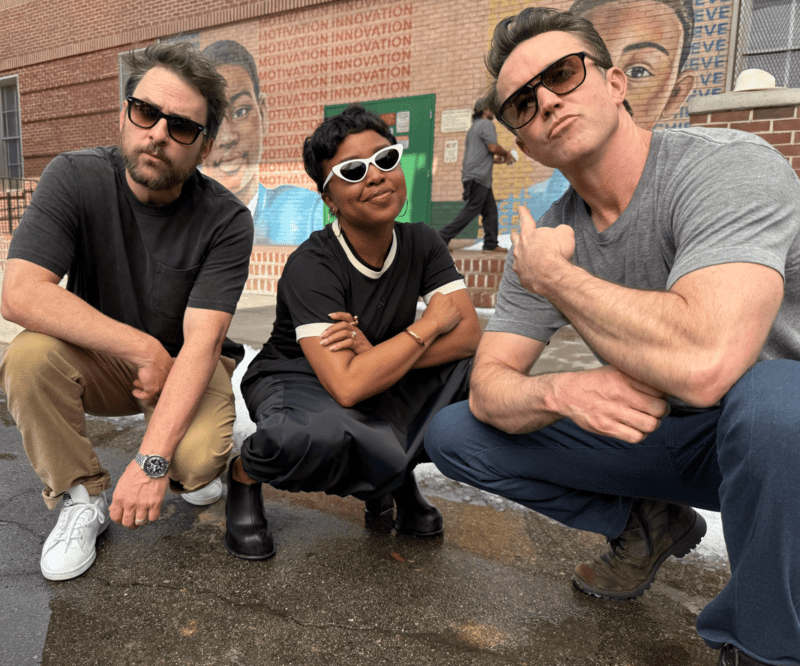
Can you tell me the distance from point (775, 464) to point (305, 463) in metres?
1.22

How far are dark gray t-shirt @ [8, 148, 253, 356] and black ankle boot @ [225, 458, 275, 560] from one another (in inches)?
25.6

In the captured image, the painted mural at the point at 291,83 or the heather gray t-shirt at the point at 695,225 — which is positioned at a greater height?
the painted mural at the point at 291,83

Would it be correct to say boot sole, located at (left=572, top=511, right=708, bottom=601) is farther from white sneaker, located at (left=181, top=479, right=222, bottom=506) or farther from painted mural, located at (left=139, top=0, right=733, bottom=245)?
painted mural, located at (left=139, top=0, right=733, bottom=245)

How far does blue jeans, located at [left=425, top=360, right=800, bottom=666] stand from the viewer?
46.1 inches

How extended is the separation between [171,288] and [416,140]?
8532 millimetres

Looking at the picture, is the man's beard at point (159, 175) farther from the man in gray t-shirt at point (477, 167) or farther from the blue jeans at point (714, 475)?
the man in gray t-shirt at point (477, 167)

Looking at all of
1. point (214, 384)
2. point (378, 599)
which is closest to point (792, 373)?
point (378, 599)

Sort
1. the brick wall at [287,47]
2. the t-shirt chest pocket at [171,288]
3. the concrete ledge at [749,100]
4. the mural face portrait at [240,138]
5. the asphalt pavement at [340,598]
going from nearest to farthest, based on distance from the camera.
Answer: the asphalt pavement at [340,598], the t-shirt chest pocket at [171,288], the concrete ledge at [749,100], the brick wall at [287,47], the mural face portrait at [240,138]

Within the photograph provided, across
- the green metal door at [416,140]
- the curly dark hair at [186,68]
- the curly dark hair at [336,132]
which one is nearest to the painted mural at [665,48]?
the green metal door at [416,140]

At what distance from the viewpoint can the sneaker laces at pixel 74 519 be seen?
1.91 metres

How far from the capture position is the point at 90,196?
217cm

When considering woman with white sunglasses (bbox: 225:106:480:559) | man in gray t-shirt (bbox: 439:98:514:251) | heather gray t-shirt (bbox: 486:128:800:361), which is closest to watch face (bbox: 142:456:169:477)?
woman with white sunglasses (bbox: 225:106:480:559)

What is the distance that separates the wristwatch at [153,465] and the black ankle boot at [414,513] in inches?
31.6

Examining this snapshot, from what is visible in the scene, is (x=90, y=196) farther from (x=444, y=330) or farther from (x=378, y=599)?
(x=378, y=599)
